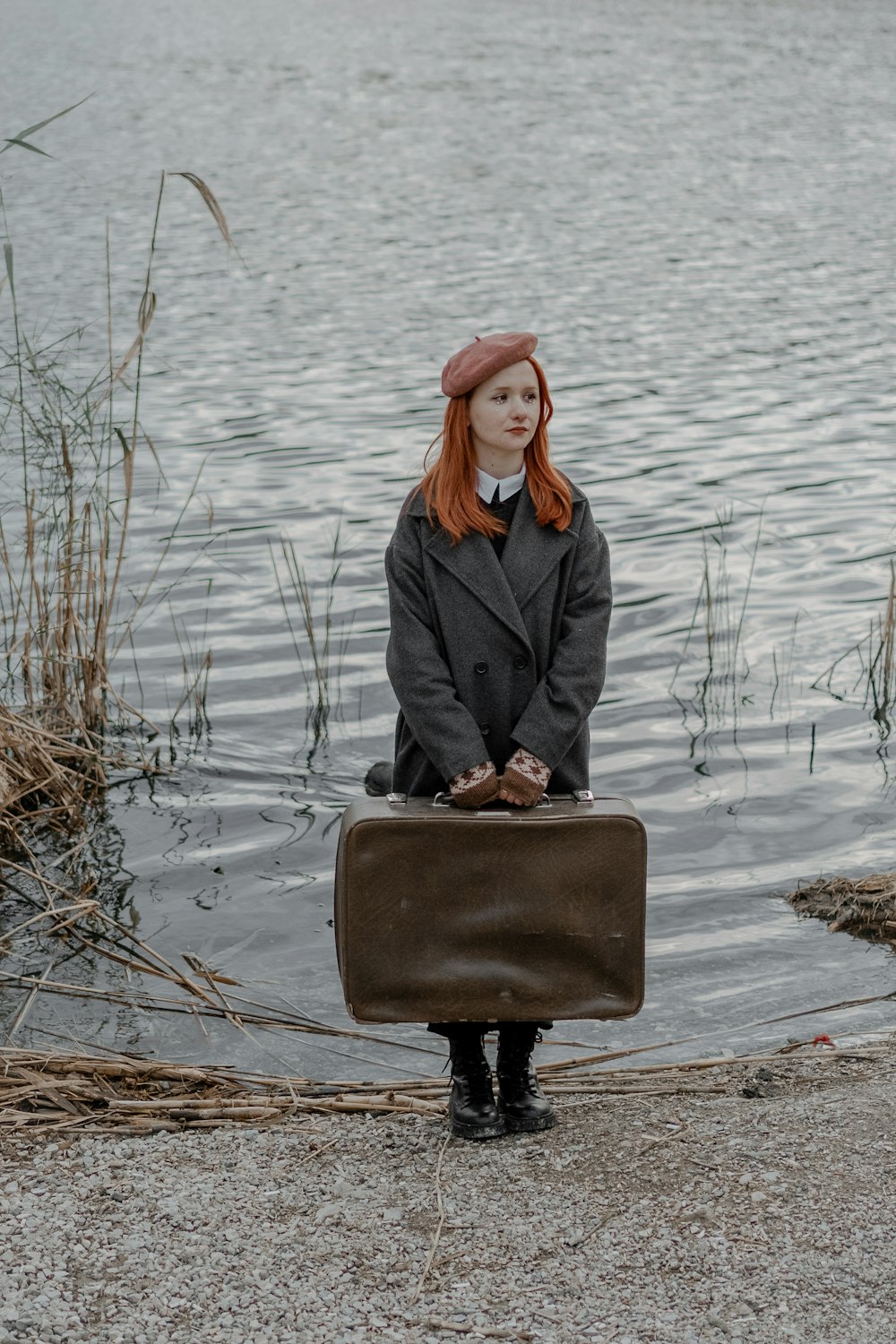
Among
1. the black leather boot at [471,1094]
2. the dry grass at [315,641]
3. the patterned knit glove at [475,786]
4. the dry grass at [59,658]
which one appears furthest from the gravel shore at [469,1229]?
the dry grass at [315,641]

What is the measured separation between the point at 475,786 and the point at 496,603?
406 mm

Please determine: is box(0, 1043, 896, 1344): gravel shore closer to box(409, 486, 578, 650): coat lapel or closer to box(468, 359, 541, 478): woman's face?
box(409, 486, 578, 650): coat lapel

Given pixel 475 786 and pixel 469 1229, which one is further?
pixel 475 786

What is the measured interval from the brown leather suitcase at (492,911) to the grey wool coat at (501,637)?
18 cm

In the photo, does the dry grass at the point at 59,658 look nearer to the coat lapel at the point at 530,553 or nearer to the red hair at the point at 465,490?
the red hair at the point at 465,490

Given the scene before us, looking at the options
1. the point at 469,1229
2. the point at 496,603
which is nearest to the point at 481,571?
the point at 496,603

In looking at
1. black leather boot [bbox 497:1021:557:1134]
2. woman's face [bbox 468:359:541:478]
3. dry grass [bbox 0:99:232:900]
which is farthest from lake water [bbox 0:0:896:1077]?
woman's face [bbox 468:359:541:478]

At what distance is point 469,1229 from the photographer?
3.15m

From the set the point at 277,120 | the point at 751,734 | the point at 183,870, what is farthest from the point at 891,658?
the point at 277,120

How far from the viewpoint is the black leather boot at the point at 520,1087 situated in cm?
363

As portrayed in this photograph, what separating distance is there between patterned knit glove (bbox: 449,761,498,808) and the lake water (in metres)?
1.57

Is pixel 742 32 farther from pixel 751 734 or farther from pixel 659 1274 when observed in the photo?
pixel 659 1274

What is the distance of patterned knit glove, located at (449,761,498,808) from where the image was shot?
3357 mm

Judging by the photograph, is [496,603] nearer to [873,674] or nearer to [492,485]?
[492,485]
